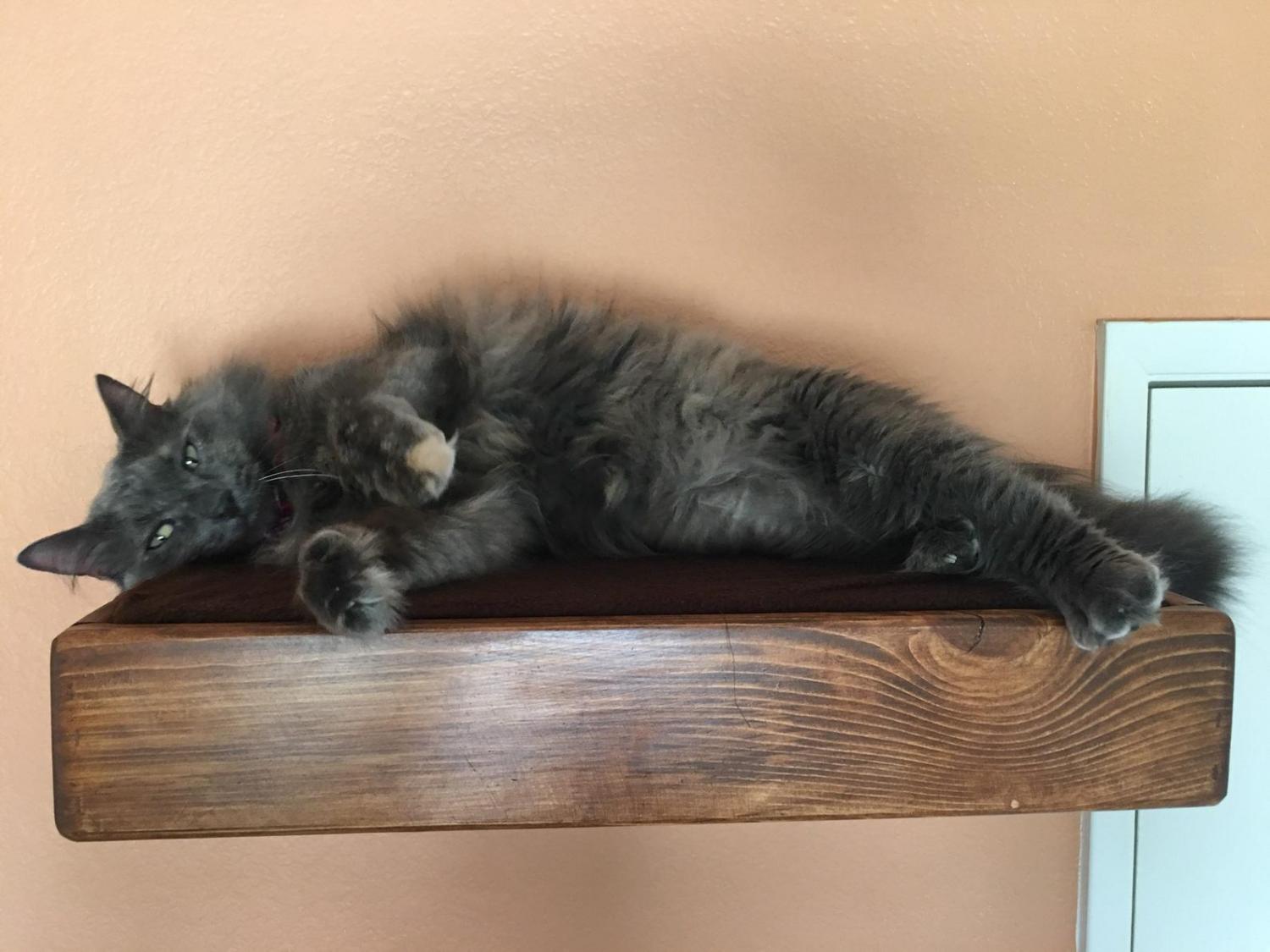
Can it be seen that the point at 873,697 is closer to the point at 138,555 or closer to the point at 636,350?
the point at 636,350

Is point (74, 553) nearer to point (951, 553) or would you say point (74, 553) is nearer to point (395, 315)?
point (395, 315)

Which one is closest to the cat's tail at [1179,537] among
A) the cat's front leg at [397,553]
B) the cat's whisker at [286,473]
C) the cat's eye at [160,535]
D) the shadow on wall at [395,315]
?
the shadow on wall at [395,315]

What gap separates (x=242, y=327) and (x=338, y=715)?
2.49ft

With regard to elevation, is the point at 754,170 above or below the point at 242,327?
above

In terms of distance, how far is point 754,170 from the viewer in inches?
53.1

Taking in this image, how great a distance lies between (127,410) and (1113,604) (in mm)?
1161

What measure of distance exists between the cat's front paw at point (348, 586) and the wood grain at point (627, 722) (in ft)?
0.06

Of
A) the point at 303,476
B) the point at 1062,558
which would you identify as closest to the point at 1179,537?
the point at 1062,558

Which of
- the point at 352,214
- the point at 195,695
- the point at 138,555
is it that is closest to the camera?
the point at 195,695

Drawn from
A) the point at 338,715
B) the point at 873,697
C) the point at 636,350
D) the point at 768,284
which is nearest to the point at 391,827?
the point at 338,715

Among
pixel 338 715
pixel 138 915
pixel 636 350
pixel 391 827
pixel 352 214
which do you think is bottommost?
pixel 138 915

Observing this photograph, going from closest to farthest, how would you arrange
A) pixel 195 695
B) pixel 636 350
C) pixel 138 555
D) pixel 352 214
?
pixel 195 695
pixel 138 555
pixel 636 350
pixel 352 214

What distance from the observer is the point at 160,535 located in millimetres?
1084

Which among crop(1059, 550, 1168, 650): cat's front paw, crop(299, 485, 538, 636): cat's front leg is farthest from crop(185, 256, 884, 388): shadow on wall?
crop(1059, 550, 1168, 650): cat's front paw
